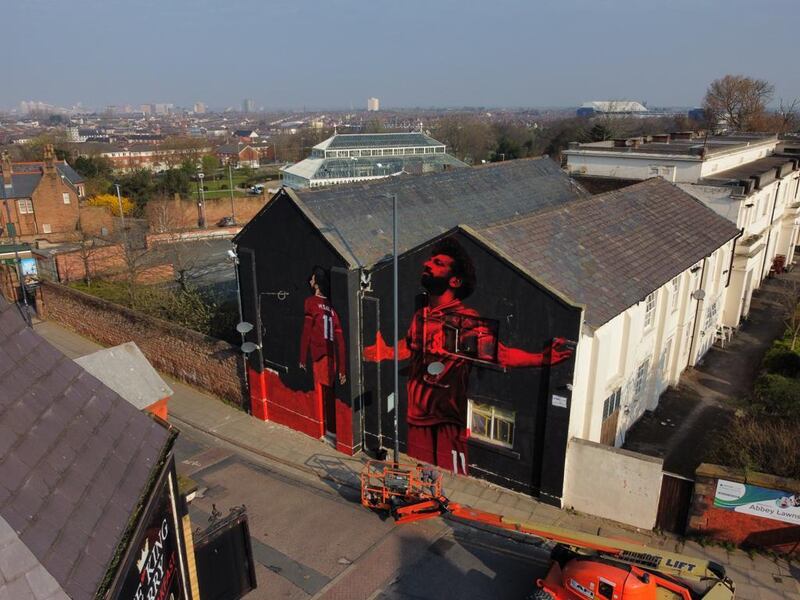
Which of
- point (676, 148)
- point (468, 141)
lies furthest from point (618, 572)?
point (468, 141)

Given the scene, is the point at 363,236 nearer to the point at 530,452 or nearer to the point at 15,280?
the point at 530,452

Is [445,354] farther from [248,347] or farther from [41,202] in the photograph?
[41,202]

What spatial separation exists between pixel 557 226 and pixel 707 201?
13464mm

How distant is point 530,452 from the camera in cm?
1597

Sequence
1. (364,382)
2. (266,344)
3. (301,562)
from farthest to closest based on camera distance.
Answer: (266,344), (364,382), (301,562)

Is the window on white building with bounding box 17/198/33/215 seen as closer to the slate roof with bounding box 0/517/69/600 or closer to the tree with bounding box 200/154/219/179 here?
the tree with bounding box 200/154/219/179

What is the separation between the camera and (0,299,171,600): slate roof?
5.00 meters

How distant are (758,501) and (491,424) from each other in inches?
253

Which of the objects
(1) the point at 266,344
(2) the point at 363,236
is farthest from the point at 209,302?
(2) the point at 363,236

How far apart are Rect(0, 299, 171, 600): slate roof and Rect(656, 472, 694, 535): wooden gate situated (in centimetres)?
1194

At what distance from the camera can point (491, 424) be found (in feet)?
54.5

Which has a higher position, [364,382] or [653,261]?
[653,261]

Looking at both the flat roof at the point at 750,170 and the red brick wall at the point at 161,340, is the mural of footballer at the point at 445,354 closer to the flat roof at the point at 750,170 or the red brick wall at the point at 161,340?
the red brick wall at the point at 161,340

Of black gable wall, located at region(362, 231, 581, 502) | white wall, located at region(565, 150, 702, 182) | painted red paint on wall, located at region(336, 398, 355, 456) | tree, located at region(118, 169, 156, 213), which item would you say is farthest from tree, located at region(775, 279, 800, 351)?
tree, located at region(118, 169, 156, 213)
